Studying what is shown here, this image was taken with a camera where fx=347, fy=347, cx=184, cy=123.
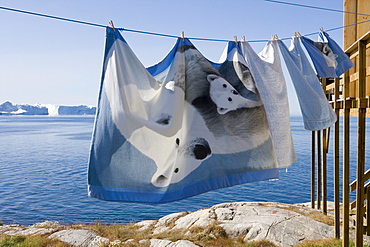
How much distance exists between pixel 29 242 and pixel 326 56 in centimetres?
802

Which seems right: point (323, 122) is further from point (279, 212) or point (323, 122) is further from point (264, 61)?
point (279, 212)

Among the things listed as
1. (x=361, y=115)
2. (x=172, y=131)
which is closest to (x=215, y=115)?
(x=172, y=131)

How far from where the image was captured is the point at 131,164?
11.0ft

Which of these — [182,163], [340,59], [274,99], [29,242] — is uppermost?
[340,59]

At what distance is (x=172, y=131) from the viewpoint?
11.2 feet

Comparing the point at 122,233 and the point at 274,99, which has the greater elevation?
the point at 274,99

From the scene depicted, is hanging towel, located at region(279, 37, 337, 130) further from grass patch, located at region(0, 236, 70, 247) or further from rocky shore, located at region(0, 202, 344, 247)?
grass patch, located at region(0, 236, 70, 247)

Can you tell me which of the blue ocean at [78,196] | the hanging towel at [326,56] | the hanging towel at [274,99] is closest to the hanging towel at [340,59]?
the hanging towel at [326,56]

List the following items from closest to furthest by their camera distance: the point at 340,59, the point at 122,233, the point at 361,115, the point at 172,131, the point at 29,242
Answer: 1. the point at 172,131
2. the point at 340,59
3. the point at 361,115
4. the point at 29,242
5. the point at 122,233

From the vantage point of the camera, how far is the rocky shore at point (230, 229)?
291 inches

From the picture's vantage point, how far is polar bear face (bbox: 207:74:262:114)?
3635 mm

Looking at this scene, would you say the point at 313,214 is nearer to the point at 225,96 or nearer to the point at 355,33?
the point at 355,33

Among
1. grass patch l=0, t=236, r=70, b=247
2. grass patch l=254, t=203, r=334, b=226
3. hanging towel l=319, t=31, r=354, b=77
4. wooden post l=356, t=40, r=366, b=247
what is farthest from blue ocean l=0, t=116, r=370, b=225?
hanging towel l=319, t=31, r=354, b=77

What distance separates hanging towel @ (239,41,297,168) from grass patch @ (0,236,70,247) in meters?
6.54
